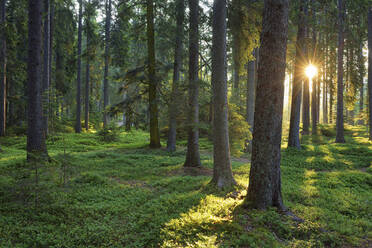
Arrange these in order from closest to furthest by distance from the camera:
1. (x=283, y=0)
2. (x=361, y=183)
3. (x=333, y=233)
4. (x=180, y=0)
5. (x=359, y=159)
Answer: (x=333, y=233)
(x=283, y=0)
(x=361, y=183)
(x=180, y=0)
(x=359, y=159)

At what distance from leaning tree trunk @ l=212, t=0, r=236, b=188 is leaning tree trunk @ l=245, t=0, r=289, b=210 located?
2073 mm

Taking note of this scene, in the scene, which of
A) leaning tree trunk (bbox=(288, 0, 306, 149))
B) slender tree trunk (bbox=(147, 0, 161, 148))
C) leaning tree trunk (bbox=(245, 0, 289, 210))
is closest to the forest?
leaning tree trunk (bbox=(245, 0, 289, 210))

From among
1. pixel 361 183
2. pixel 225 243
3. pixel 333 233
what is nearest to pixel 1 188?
pixel 225 243

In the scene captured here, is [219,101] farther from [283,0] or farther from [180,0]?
[180,0]

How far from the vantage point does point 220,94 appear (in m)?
7.56

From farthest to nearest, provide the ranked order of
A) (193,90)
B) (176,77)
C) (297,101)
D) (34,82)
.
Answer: (297,101) < (176,77) < (193,90) < (34,82)

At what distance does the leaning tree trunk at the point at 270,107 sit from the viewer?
537cm

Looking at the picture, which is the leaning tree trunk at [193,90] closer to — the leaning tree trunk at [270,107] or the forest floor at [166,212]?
the forest floor at [166,212]

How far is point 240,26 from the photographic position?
937 centimetres

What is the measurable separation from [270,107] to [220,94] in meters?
2.37

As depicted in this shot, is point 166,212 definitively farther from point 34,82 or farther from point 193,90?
point 34,82

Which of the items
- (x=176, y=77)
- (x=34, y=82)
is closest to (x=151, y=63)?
(x=176, y=77)

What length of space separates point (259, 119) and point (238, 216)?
2037 millimetres

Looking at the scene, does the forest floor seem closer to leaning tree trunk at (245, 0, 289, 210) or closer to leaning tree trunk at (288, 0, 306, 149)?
leaning tree trunk at (245, 0, 289, 210)
